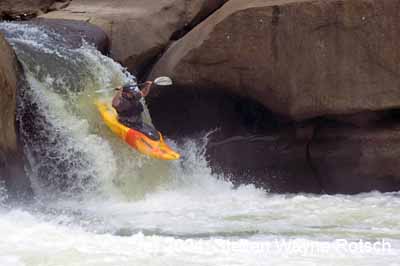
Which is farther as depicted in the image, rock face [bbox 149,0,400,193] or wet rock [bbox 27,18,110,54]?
wet rock [bbox 27,18,110,54]

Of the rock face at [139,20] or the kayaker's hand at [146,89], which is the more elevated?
the rock face at [139,20]

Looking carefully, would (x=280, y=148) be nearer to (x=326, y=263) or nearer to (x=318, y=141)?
(x=318, y=141)

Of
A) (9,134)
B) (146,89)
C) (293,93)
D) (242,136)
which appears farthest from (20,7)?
(293,93)

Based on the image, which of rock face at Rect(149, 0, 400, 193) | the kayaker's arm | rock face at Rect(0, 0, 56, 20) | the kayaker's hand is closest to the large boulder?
rock face at Rect(149, 0, 400, 193)

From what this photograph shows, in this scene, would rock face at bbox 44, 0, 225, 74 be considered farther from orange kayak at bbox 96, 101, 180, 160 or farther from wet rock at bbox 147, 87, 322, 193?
orange kayak at bbox 96, 101, 180, 160

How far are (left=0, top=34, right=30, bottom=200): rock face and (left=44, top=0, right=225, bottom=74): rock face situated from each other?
1.89m

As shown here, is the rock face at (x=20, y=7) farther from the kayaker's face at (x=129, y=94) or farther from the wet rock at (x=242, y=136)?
the kayaker's face at (x=129, y=94)

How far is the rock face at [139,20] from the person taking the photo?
8.58 meters

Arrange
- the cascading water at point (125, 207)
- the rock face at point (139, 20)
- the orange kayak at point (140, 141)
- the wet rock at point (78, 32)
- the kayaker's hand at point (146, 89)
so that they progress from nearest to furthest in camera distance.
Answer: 1. the cascading water at point (125, 207)
2. the orange kayak at point (140, 141)
3. the kayaker's hand at point (146, 89)
4. the wet rock at point (78, 32)
5. the rock face at point (139, 20)

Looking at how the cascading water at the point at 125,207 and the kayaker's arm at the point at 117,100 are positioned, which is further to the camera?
the kayaker's arm at the point at 117,100

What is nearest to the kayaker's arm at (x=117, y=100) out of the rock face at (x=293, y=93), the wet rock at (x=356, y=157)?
the rock face at (x=293, y=93)

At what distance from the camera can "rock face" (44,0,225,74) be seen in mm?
8578

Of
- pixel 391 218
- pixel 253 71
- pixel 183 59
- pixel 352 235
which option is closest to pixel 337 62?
pixel 253 71

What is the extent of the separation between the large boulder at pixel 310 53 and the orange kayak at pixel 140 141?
1.20m
